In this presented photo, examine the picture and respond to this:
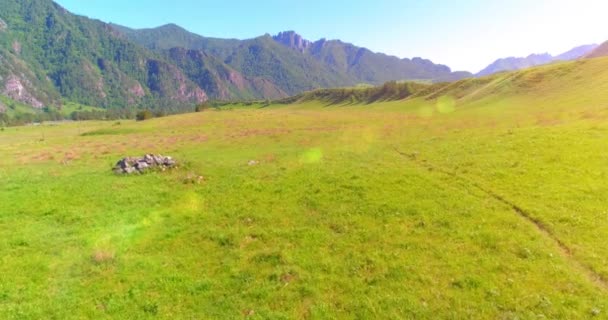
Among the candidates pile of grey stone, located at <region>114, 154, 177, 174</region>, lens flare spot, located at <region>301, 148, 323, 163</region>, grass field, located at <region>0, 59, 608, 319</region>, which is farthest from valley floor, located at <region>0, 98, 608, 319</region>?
lens flare spot, located at <region>301, 148, 323, 163</region>

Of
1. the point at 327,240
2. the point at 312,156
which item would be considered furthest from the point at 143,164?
the point at 327,240

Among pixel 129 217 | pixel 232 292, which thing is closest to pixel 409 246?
pixel 232 292

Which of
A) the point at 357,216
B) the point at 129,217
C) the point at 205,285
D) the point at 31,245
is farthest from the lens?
the point at 129,217

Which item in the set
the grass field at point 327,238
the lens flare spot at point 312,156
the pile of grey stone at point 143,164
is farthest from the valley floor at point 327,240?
the lens flare spot at point 312,156

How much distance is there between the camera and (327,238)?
1791 centimetres

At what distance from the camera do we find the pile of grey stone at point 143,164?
32938 millimetres

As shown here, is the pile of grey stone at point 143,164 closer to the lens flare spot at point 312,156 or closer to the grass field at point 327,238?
the grass field at point 327,238

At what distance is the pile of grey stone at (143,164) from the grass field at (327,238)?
57.4 inches

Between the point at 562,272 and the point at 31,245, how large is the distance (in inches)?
1009

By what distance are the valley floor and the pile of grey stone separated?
5.59 feet

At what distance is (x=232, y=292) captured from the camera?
14078 mm

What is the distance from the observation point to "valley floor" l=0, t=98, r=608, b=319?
13039 mm

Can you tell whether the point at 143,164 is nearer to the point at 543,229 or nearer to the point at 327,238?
the point at 327,238

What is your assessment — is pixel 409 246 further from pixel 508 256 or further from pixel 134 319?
pixel 134 319
